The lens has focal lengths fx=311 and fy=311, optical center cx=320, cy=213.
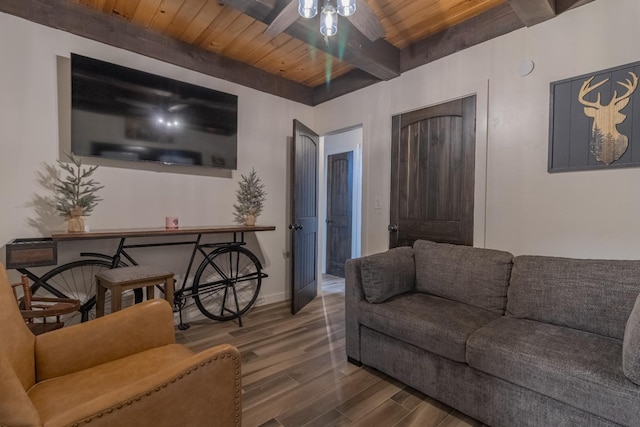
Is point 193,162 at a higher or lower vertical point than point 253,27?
lower

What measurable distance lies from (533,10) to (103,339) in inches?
125

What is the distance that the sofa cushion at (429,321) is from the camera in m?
1.75

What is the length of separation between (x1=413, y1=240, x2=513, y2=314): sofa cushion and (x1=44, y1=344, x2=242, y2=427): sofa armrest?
1688mm

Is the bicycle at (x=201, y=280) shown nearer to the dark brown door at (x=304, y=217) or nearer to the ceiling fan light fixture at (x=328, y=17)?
the dark brown door at (x=304, y=217)

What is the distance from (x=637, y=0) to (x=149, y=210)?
3.82 m

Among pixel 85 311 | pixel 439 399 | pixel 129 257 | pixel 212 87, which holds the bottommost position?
pixel 439 399

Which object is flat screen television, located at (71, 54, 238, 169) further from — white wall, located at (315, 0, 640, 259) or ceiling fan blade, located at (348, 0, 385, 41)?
white wall, located at (315, 0, 640, 259)

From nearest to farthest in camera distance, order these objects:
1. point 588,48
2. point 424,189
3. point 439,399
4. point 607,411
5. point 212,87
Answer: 1. point 607,411
2. point 439,399
3. point 588,48
4. point 424,189
5. point 212,87

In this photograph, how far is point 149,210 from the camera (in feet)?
9.28

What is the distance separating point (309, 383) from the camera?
2.05m

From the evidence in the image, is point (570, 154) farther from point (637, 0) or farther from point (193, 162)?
point (193, 162)

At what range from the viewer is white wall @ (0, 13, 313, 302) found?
224 cm

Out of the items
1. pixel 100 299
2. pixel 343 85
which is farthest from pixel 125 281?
pixel 343 85

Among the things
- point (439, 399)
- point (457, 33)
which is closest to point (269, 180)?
point (457, 33)
